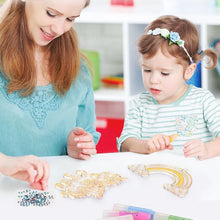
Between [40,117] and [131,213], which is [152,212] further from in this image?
[40,117]

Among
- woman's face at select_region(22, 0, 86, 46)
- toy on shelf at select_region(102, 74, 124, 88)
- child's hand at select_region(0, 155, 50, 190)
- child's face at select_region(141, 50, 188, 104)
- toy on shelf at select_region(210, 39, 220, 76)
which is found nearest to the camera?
child's hand at select_region(0, 155, 50, 190)

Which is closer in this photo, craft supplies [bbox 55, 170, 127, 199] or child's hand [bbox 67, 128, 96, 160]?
craft supplies [bbox 55, 170, 127, 199]

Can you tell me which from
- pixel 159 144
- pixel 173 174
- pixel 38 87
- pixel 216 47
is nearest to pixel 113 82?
pixel 216 47

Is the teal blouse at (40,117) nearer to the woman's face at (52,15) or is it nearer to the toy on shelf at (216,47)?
the woman's face at (52,15)

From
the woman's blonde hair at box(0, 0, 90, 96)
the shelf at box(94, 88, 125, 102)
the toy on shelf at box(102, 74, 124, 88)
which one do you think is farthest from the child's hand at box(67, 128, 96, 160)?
the toy on shelf at box(102, 74, 124, 88)

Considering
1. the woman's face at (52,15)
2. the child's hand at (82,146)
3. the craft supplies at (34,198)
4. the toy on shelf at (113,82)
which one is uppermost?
the toy on shelf at (113,82)

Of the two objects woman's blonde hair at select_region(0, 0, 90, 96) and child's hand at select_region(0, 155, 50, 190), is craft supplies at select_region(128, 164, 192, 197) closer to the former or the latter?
child's hand at select_region(0, 155, 50, 190)

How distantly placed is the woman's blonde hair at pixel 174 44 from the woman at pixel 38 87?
0.69 feet

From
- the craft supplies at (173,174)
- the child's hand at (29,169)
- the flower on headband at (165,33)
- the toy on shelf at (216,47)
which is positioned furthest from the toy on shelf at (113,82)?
the child's hand at (29,169)

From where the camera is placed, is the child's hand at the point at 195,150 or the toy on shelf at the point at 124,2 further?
the toy on shelf at the point at 124,2

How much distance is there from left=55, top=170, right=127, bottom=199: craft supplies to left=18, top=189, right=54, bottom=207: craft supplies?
37 millimetres

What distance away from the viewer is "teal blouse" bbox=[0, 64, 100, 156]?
4.44 ft

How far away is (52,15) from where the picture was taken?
1.15 metres

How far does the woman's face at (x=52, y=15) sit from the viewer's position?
1.12 m
